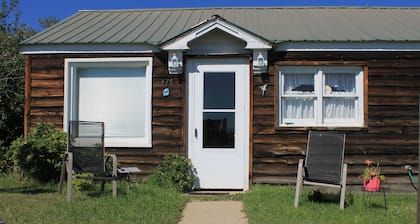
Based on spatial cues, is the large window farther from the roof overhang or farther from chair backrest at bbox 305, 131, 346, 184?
chair backrest at bbox 305, 131, 346, 184

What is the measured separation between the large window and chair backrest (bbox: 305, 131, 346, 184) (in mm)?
1437

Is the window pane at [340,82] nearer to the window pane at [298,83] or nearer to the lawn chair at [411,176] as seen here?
the window pane at [298,83]

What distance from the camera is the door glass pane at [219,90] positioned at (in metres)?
8.90

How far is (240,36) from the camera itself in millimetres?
8516

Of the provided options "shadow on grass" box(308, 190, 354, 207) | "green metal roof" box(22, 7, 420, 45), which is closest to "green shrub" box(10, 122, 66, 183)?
"green metal roof" box(22, 7, 420, 45)

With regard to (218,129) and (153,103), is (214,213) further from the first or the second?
(153,103)

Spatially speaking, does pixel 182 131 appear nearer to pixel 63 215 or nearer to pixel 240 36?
pixel 240 36

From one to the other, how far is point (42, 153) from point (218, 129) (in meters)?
3.30

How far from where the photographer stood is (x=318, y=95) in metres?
8.79

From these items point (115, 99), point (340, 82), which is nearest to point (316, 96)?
point (340, 82)

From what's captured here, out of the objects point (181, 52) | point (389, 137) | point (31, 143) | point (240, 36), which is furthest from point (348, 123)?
point (31, 143)

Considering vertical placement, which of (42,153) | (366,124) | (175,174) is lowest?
(175,174)

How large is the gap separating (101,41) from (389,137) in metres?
5.71

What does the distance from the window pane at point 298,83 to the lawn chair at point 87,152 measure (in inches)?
138
